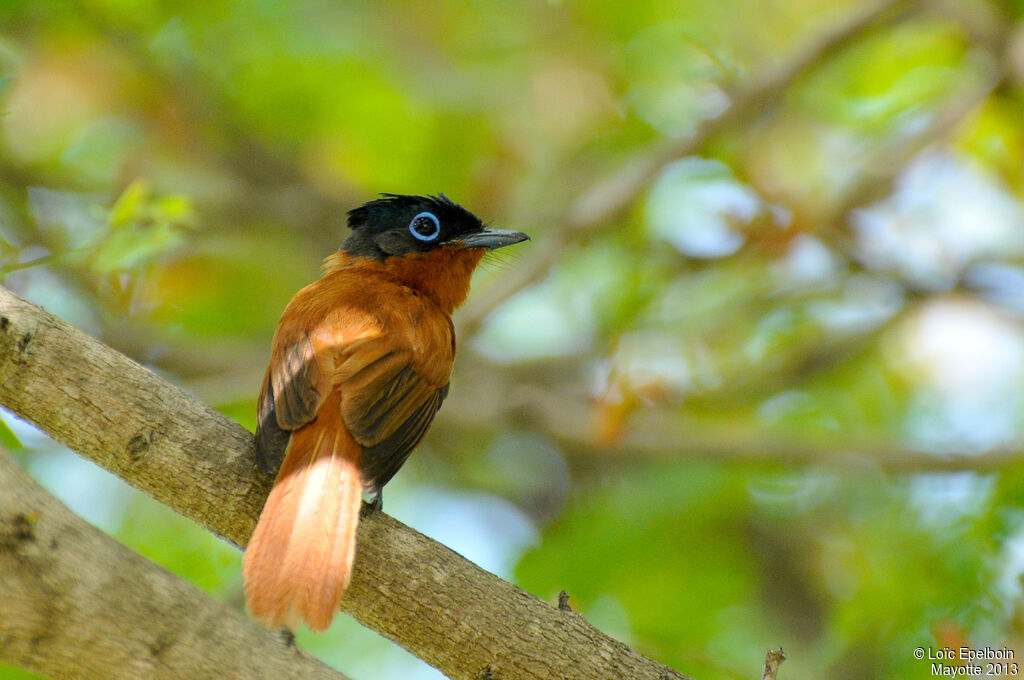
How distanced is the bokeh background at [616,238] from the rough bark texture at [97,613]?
2.39 m

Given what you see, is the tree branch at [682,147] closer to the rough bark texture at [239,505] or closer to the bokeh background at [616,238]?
the bokeh background at [616,238]

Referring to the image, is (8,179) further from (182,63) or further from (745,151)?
(745,151)

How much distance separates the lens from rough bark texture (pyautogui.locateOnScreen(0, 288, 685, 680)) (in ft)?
9.16

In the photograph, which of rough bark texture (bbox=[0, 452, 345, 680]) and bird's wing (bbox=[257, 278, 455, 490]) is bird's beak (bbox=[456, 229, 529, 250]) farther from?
rough bark texture (bbox=[0, 452, 345, 680])

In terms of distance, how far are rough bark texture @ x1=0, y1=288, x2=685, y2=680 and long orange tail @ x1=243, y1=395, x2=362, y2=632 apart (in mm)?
128

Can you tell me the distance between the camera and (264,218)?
660 cm

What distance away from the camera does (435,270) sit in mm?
4293

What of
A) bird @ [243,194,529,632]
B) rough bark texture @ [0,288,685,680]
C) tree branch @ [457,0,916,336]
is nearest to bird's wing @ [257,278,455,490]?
bird @ [243,194,529,632]

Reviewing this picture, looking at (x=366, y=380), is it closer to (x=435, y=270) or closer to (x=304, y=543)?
(x=304, y=543)

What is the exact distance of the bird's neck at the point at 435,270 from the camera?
4.25 m

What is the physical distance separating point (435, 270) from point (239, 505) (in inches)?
63.0

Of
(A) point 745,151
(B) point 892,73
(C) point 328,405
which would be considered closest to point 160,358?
(C) point 328,405

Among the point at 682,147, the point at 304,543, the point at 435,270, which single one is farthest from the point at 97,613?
the point at 682,147

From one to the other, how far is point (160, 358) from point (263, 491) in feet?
8.98
